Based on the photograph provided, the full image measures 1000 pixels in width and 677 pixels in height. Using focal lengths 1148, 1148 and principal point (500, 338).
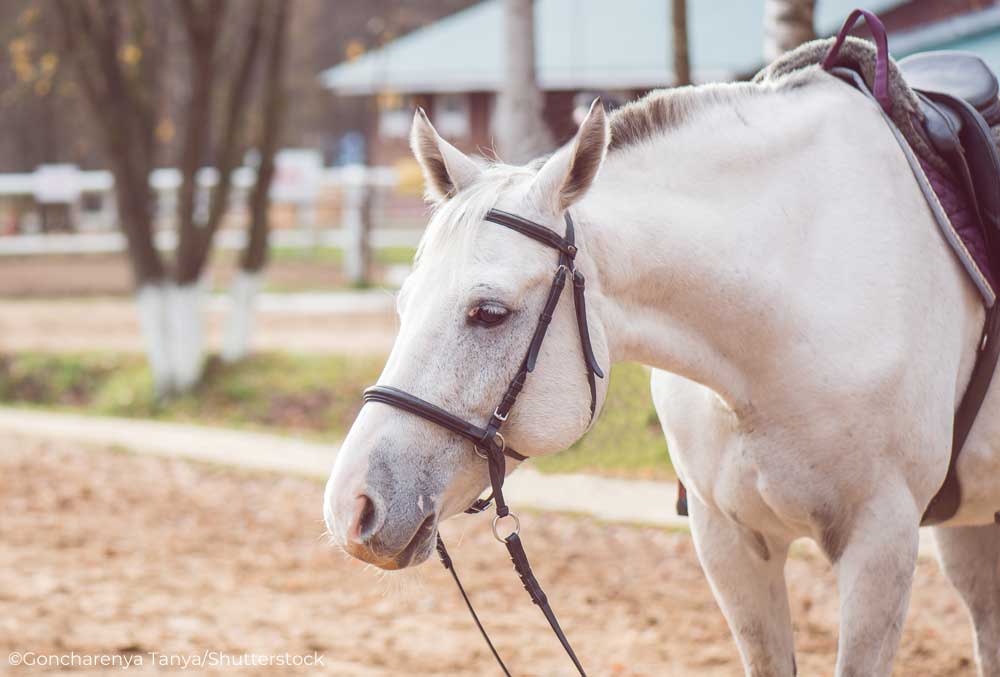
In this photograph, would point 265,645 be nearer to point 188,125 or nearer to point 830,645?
point 830,645

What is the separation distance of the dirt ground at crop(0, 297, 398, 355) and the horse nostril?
910 cm

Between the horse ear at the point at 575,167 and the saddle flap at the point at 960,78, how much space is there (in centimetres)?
124

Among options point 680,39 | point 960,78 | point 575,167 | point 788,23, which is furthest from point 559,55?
point 575,167

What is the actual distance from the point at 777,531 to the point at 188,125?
886cm

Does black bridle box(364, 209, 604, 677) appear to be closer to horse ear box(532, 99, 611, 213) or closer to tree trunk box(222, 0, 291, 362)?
horse ear box(532, 99, 611, 213)

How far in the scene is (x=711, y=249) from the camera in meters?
2.69

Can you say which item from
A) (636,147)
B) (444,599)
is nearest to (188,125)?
(444,599)

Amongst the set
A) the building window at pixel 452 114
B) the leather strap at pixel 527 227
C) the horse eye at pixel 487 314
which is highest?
the leather strap at pixel 527 227

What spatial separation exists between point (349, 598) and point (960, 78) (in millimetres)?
3351

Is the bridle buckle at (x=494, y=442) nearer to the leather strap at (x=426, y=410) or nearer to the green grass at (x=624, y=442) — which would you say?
the leather strap at (x=426, y=410)

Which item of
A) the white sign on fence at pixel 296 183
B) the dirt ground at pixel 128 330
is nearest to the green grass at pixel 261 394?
the dirt ground at pixel 128 330

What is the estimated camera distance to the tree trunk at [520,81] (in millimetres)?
8492

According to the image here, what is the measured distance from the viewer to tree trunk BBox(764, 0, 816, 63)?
619 centimetres

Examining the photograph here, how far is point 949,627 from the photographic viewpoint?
4738mm
